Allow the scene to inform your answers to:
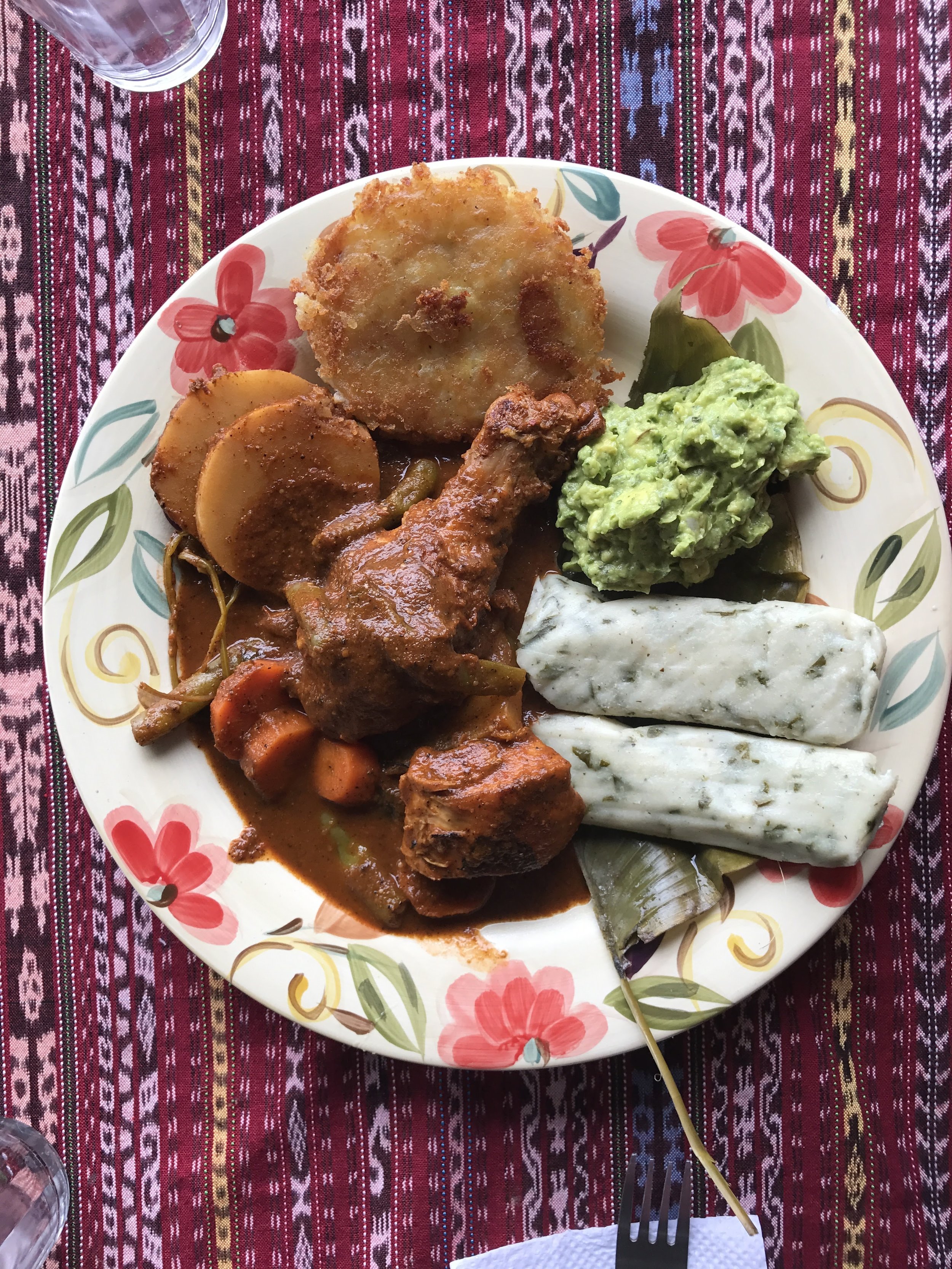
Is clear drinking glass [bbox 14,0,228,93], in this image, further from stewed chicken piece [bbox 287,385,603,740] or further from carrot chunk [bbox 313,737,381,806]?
carrot chunk [bbox 313,737,381,806]

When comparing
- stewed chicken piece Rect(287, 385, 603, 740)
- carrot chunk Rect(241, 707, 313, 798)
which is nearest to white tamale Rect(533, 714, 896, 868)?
stewed chicken piece Rect(287, 385, 603, 740)

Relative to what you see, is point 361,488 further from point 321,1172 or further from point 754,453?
point 321,1172

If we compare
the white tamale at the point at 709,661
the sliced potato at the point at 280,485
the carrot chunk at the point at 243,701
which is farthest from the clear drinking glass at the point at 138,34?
the white tamale at the point at 709,661

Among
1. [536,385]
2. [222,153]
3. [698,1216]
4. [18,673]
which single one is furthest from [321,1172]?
[222,153]

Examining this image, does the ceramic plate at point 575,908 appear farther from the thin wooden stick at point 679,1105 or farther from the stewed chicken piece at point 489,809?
the stewed chicken piece at point 489,809

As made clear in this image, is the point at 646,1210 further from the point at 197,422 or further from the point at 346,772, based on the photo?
the point at 197,422
